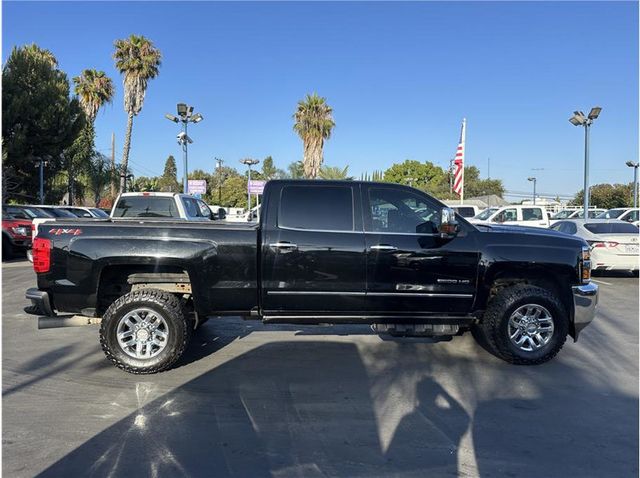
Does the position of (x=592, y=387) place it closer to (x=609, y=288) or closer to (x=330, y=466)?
(x=330, y=466)

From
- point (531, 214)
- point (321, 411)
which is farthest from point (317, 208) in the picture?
point (531, 214)

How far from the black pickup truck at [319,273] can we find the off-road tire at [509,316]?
1 centimetres

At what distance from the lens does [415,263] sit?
539 cm

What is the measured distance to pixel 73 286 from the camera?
5.24 m

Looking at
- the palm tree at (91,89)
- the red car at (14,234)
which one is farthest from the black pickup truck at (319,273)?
the palm tree at (91,89)

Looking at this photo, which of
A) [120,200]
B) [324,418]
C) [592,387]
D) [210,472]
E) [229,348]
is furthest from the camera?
[120,200]

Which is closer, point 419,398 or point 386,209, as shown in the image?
point 419,398

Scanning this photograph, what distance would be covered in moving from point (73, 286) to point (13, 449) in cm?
194

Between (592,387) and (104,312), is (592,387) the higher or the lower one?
the lower one

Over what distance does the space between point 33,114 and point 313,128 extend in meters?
20.4

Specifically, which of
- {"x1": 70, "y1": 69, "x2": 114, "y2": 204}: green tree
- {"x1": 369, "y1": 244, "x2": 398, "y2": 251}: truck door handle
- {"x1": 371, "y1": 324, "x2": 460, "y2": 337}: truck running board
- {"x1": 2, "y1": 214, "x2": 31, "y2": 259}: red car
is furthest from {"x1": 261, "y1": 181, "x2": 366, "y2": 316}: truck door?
{"x1": 70, "y1": 69, "x2": 114, "y2": 204}: green tree

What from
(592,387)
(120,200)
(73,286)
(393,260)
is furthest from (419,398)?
(120,200)

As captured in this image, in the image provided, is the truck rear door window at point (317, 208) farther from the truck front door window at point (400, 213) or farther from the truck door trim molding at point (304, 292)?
the truck door trim molding at point (304, 292)

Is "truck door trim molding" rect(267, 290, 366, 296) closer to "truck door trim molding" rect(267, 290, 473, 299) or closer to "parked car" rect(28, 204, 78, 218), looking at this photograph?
"truck door trim molding" rect(267, 290, 473, 299)
